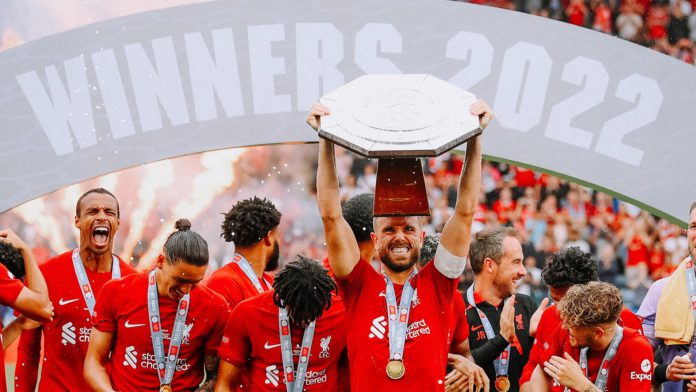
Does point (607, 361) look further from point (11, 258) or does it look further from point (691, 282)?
point (11, 258)

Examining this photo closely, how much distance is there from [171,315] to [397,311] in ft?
4.11

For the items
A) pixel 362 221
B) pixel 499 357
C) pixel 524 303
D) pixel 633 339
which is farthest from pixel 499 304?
pixel 633 339

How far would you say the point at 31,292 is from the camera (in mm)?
5473

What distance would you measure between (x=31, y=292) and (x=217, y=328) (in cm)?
98

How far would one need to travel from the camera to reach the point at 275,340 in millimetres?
4945

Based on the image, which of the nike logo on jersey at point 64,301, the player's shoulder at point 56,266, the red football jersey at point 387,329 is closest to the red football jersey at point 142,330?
the nike logo on jersey at point 64,301

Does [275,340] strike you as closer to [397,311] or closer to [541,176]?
[397,311]

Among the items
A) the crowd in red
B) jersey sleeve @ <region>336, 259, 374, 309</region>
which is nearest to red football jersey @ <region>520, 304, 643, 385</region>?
jersey sleeve @ <region>336, 259, 374, 309</region>

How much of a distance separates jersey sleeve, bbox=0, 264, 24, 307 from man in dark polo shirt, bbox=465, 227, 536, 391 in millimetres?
2348

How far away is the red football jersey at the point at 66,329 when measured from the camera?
592 cm

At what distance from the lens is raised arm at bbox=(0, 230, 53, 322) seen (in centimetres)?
544

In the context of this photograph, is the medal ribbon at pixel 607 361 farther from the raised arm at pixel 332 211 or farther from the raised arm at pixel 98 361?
the raised arm at pixel 98 361

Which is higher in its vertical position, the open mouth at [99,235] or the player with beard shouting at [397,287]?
the player with beard shouting at [397,287]

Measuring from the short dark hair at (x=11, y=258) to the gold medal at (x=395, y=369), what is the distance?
2.35 metres
